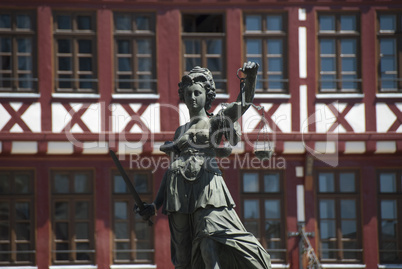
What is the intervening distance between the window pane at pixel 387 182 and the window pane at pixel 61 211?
563 cm

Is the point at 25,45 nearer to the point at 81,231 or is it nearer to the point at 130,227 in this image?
the point at 81,231

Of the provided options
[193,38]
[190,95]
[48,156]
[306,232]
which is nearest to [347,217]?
[306,232]

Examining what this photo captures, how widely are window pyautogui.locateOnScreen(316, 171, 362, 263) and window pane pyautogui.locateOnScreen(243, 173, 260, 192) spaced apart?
1.12 m

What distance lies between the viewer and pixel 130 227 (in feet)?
55.8

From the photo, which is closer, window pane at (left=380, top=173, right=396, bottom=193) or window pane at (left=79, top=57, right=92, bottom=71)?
window pane at (left=79, top=57, right=92, bottom=71)

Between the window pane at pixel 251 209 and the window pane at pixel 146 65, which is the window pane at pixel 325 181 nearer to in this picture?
the window pane at pixel 251 209

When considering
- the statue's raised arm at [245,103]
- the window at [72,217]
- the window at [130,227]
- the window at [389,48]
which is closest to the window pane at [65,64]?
the window at [72,217]

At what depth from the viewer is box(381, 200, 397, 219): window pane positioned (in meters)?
17.2

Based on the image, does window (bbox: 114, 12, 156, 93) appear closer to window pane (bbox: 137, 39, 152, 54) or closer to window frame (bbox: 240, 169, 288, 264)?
window pane (bbox: 137, 39, 152, 54)

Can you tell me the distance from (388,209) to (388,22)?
3.36 meters

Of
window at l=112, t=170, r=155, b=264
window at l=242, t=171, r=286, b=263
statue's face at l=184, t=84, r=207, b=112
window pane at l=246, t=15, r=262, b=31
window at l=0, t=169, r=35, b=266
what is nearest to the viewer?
statue's face at l=184, t=84, r=207, b=112

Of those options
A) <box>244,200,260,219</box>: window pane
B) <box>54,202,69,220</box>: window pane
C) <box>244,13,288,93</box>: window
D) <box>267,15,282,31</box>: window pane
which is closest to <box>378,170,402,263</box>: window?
<box>244,200,260,219</box>: window pane

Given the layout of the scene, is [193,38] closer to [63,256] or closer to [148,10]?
[148,10]

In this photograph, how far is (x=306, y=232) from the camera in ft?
56.0
